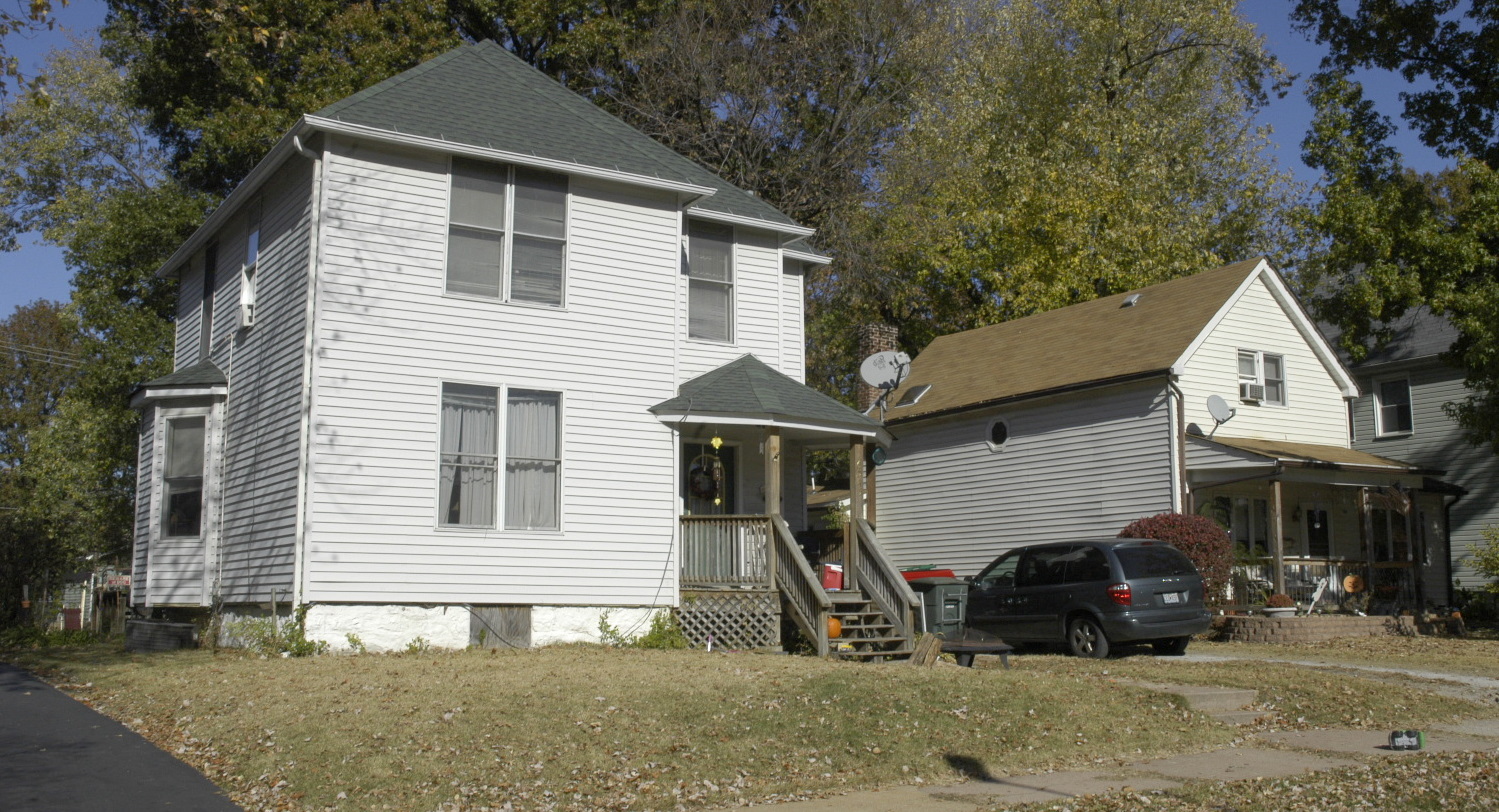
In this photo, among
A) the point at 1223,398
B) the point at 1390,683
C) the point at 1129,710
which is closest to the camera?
the point at 1129,710

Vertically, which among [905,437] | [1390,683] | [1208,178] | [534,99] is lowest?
[1390,683]

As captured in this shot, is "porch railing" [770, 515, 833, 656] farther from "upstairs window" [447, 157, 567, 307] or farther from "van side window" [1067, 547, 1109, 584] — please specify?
"upstairs window" [447, 157, 567, 307]

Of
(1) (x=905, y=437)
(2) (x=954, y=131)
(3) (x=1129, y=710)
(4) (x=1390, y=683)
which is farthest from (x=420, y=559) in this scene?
(2) (x=954, y=131)

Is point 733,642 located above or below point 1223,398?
below

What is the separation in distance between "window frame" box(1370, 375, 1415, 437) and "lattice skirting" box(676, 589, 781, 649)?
2168 centimetres

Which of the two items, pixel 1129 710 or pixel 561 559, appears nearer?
pixel 1129 710

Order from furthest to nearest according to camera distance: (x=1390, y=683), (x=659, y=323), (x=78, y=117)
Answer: (x=78, y=117) → (x=659, y=323) → (x=1390, y=683)

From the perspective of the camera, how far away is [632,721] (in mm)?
10344

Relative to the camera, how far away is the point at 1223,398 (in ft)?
77.5

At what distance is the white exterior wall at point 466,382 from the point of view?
14.9 meters

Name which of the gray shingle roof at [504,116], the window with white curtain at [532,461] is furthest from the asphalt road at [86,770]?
the gray shingle roof at [504,116]

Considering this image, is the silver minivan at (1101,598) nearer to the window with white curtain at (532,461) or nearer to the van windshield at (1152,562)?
the van windshield at (1152,562)

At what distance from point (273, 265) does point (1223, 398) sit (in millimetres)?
16837

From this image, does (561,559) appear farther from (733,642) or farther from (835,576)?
(835,576)
